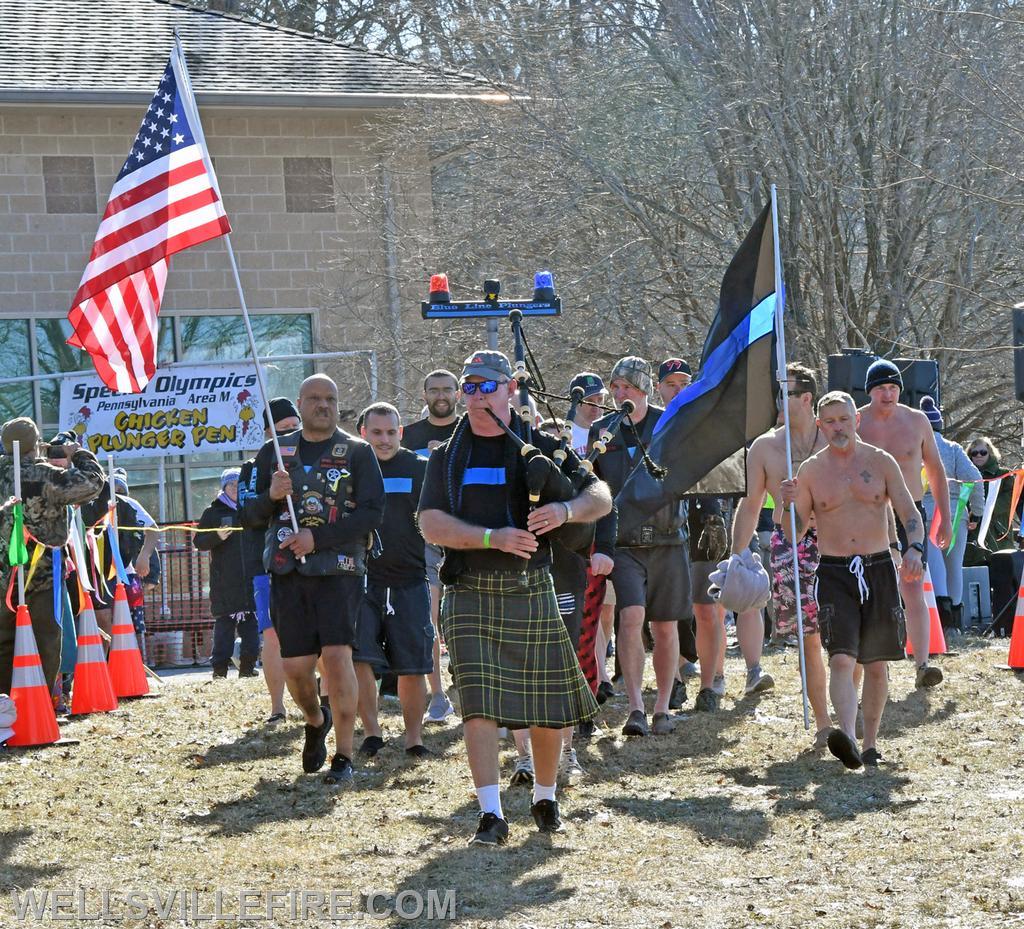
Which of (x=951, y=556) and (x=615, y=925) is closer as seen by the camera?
(x=615, y=925)

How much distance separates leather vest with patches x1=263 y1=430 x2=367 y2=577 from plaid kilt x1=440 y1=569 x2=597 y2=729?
66.9 inches

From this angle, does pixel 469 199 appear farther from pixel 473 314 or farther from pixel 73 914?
pixel 73 914

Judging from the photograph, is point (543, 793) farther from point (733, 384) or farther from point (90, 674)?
point (90, 674)

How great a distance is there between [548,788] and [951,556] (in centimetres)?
851

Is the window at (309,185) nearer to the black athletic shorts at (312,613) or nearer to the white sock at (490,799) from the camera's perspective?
the black athletic shorts at (312,613)

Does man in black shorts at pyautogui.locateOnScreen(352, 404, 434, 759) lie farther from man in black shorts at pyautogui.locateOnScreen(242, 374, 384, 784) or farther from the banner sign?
the banner sign

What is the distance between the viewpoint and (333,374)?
24281mm

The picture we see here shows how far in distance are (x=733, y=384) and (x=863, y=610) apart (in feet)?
5.34

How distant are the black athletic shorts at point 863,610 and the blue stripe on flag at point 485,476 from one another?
90.5 inches

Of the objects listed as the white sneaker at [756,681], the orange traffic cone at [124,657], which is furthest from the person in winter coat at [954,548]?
the orange traffic cone at [124,657]

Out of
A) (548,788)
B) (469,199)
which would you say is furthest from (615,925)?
(469,199)

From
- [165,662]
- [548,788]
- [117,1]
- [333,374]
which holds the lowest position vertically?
[165,662]

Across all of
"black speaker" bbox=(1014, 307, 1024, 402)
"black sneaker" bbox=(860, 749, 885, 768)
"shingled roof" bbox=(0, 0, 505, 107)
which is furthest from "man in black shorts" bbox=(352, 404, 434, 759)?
"shingled roof" bbox=(0, 0, 505, 107)

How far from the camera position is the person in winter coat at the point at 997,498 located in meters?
16.3
